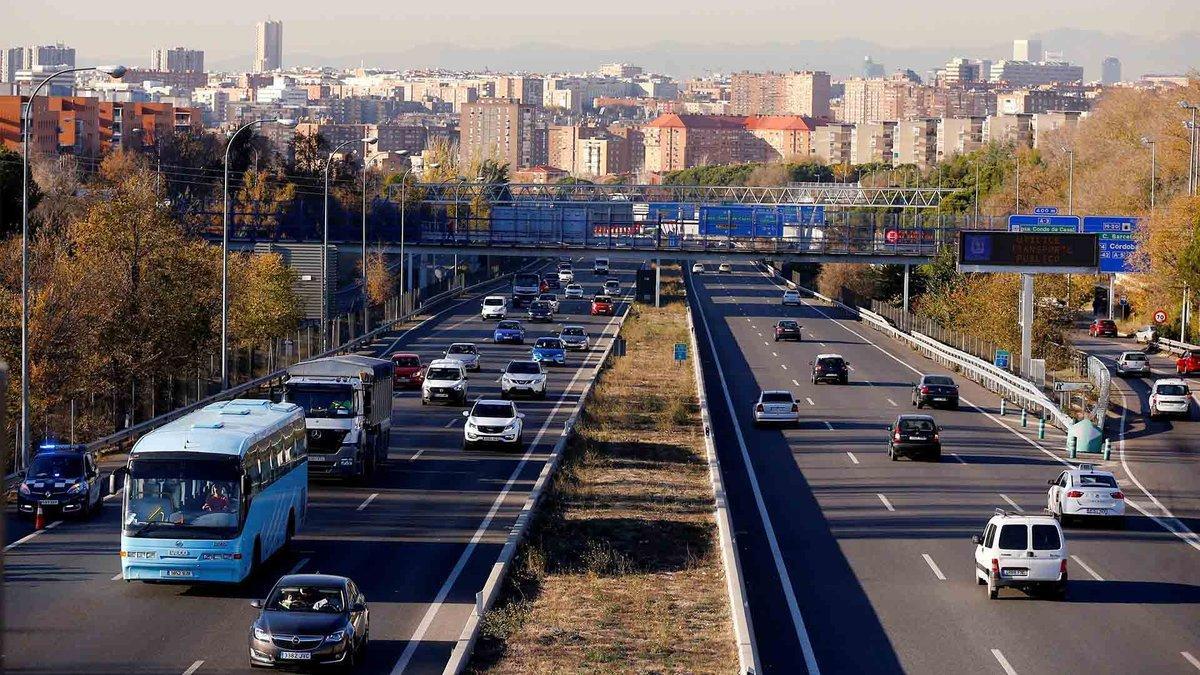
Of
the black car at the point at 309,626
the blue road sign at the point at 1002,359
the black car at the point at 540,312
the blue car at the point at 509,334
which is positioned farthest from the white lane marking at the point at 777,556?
the black car at the point at 540,312

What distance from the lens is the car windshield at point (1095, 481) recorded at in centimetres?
3183

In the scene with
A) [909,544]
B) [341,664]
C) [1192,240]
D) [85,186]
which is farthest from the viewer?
[85,186]

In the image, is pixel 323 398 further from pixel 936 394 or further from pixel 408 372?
pixel 936 394

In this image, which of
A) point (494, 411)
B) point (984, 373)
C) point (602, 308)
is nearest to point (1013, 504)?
point (494, 411)

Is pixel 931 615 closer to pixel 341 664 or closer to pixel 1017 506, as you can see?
pixel 341 664

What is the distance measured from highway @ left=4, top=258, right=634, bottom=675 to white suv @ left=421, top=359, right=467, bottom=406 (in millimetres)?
8972

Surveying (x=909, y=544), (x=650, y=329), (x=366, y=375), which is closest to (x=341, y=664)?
(x=909, y=544)

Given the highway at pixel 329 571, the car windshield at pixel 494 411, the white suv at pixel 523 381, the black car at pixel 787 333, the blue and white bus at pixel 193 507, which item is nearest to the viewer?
the highway at pixel 329 571

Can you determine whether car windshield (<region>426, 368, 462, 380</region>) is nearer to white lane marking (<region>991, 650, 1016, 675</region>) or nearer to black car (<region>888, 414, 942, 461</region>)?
black car (<region>888, 414, 942, 461</region>)

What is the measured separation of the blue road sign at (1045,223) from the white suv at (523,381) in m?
24.6

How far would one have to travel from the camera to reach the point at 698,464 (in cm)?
3956

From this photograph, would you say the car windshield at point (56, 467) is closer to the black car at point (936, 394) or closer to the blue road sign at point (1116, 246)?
the black car at point (936, 394)

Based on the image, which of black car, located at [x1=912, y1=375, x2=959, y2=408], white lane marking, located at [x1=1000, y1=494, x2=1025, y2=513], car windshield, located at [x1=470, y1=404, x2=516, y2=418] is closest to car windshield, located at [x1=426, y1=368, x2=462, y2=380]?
car windshield, located at [x1=470, y1=404, x2=516, y2=418]

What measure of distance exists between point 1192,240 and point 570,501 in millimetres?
49794
